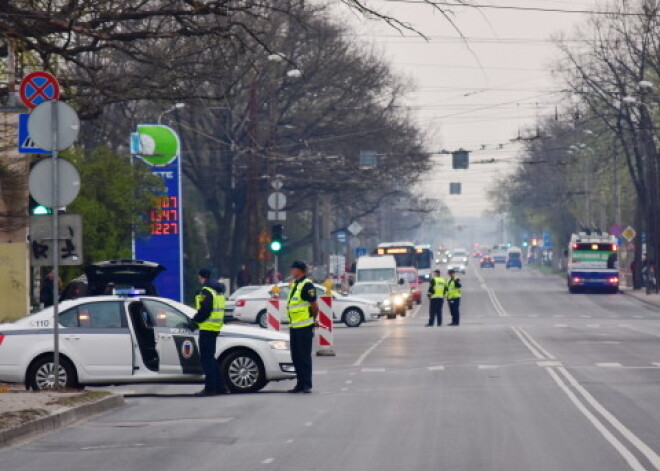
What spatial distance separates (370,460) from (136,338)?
27.9ft

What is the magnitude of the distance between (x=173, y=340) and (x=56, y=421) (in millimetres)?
4737

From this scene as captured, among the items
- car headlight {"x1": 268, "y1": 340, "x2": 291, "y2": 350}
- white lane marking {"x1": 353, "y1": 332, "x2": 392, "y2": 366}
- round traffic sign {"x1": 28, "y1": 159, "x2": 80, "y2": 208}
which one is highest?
round traffic sign {"x1": 28, "y1": 159, "x2": 80, "y2": 208}

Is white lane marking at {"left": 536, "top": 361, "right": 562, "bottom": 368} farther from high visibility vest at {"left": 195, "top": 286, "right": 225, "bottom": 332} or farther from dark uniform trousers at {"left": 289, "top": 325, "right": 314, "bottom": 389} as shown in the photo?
high visibility vest at {"left": 195, "top": 286, "right": 225, "bottom": 332}

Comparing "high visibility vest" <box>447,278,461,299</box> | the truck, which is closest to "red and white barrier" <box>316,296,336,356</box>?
"high visibility vest" <box>447,278,461,299</box>

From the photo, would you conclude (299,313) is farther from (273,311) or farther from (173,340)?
(273,311)

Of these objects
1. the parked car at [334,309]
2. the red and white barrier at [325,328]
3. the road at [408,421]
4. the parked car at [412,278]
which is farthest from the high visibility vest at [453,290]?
the parked car at [412,278]

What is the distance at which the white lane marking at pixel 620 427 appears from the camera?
13469mm

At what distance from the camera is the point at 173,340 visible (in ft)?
70.7

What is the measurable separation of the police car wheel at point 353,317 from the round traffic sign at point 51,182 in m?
30.6

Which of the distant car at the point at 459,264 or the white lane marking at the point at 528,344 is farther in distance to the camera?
the distant car at the point at 459,264

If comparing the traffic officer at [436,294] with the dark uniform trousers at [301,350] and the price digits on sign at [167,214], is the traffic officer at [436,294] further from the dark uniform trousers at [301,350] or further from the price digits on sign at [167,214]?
the dark uniform trousers at [301,350]

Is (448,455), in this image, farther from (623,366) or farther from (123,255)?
(123,255)

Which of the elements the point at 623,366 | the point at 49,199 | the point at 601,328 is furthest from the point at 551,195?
the point at 49,199

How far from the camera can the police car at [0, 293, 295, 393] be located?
21266mm
